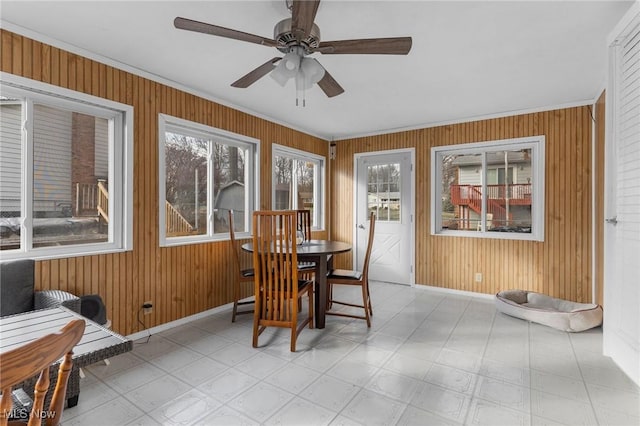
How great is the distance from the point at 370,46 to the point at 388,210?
3.50m

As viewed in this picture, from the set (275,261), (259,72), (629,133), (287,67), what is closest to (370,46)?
(287,67)

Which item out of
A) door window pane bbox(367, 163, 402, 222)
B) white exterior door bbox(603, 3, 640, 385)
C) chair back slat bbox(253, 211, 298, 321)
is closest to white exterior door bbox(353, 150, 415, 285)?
door window pane bbox(367, 163, 402, 222)

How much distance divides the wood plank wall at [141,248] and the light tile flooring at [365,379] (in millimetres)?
341

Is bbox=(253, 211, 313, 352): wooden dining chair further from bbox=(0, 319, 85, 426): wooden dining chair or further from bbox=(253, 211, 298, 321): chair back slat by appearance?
bbox=(0, 319, 85, 426): wooden dining chair

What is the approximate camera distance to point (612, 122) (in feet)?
7.97

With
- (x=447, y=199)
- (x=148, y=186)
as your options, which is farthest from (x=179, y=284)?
(x=447, y=199)

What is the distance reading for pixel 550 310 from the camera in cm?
333

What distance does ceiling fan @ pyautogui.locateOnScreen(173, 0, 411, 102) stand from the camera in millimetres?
1672

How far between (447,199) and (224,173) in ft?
10.3

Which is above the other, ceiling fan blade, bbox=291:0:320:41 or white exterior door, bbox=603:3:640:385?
ceiling fan blade, bbox=291:0:320:41

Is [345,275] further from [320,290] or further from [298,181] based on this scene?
[298,181]

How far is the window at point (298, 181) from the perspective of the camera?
4668mm

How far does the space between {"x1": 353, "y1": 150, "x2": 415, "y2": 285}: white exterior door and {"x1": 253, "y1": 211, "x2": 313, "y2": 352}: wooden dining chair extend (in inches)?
103

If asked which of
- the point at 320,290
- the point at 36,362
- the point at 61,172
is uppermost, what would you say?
the point at 61,172
